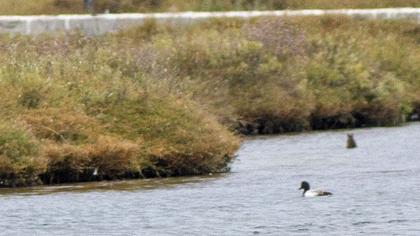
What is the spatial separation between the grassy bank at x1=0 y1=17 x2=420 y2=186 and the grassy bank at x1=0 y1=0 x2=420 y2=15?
7.20 metres

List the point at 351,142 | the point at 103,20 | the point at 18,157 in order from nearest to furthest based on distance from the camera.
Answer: the point at 18,157 < the point at 351,142 < the point at 103,20

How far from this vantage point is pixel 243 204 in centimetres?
2522

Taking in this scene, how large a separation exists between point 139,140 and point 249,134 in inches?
494

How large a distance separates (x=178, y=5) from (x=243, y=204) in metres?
34.5

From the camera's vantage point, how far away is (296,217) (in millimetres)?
23656

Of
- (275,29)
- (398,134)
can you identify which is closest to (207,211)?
(398,134)

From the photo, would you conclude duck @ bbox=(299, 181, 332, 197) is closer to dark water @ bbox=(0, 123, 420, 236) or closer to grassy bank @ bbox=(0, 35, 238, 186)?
dark water @ bbox=(0, 123, 420, 236)

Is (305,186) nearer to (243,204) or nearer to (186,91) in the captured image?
(243,204)

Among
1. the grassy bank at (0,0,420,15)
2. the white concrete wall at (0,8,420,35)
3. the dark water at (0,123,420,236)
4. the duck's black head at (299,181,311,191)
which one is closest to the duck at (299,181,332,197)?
the duck's black head at (299,181,311,191)

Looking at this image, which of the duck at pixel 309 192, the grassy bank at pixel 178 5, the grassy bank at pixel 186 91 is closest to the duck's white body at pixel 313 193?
the duck at pixel 309 192

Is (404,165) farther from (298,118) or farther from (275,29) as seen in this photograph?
(275,29)

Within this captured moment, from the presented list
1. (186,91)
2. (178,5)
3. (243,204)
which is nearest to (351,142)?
(186,91)

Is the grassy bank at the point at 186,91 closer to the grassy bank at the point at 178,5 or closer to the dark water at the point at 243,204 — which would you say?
the dark water at the point at 243,204

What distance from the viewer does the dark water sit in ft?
73.8
